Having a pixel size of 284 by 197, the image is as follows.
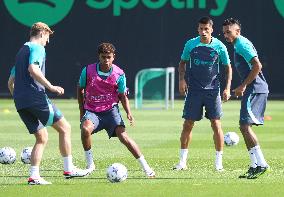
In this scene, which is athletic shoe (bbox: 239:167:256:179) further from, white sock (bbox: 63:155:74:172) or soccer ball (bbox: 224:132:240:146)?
soccer ball (bbox: 224:132:240:146)

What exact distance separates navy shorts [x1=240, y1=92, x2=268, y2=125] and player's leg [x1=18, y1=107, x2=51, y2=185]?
2563 mm

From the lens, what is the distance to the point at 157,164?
49.4ft

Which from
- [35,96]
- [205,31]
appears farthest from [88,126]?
[205,31]

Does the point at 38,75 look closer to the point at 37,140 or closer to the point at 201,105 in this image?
the point at 37,140

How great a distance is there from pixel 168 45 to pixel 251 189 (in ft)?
74.5

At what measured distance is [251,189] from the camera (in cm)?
1195

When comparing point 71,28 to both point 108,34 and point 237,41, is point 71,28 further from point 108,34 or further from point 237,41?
point 237,41

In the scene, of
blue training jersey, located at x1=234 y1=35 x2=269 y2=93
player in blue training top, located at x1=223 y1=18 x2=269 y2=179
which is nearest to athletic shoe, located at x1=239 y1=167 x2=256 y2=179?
player in blue training top, located at x1=223 y1=18 x2=269 y2=179

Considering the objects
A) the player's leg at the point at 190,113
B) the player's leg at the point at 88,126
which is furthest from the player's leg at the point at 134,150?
the player's leg at the point at 190,113

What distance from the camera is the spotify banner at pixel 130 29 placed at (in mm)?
34000

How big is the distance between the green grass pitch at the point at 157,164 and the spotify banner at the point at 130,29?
30.0 ft

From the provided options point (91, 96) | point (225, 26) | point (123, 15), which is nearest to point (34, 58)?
point (91, 96)

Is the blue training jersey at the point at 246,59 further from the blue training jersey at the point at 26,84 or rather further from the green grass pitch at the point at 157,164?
the blue training jersey at the point at 26,84

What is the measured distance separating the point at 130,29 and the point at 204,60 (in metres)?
20.1
